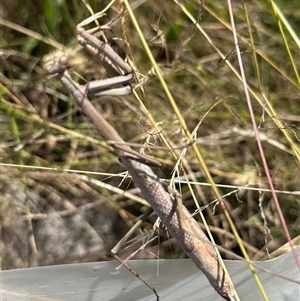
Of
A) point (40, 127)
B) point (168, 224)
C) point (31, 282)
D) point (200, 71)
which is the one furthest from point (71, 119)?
point (168, 224)

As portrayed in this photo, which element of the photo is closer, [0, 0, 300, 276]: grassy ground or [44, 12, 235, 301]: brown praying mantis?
[44, 12, 235, 301]: brown praying mantis

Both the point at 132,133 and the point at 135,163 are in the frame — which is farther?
the point at 132,133

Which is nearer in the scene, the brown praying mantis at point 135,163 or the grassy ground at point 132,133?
the brown praying mantis at point 135,163

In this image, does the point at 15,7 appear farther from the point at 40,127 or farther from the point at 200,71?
the point at 200,71
